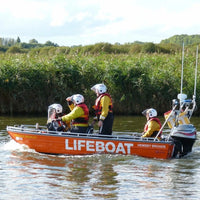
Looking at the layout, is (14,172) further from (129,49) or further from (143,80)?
(129,49)

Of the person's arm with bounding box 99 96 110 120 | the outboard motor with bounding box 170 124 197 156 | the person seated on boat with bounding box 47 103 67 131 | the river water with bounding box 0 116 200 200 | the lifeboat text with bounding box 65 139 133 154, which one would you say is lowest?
the river water with bounding box 0 116 200 200

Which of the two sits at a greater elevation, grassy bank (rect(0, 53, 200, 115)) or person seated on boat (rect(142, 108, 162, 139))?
grassy bank (rect(0, 53, 200, 115))

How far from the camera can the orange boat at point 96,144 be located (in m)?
14.0

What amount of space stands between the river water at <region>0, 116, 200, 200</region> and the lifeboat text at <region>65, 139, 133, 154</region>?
0.63 feet

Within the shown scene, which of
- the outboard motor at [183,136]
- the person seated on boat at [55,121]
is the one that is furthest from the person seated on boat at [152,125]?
the person seated on boat at [55,121]

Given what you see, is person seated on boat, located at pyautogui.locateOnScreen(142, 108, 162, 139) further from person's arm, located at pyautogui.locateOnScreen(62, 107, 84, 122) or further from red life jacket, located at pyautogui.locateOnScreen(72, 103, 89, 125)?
person's arm, located at pyautogui.locateOnScreen(62, 107, 84, 122)

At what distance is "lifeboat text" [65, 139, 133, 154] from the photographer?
559 inches

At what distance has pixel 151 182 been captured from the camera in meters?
11.6

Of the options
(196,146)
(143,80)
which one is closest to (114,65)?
(143,80)

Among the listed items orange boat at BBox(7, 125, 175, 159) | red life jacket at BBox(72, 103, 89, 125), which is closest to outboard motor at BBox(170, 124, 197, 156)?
orange boat at BBox(7, 125, 175, 159)

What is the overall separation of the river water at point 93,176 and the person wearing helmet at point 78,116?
822 mm

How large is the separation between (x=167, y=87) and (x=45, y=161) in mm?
11197

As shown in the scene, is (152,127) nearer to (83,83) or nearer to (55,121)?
(55,121)

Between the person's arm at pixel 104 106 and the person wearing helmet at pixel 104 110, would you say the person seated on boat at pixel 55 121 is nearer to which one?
the person wearing helmet at pixel 104 110
